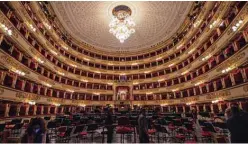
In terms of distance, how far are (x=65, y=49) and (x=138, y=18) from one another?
15269mm

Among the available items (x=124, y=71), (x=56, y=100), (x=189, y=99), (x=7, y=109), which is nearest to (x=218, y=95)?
(x=189, y=99)

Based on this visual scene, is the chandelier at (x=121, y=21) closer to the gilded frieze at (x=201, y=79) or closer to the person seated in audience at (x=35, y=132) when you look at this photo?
the gilded frieze at (x=201, y=79)

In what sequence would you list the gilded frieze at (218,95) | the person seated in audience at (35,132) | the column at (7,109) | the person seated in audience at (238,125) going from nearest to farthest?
the person seated in audience at (238,125)
the person seated in audience at (35,132)
the column at (7,109)
the gilded frieze at (218,95)

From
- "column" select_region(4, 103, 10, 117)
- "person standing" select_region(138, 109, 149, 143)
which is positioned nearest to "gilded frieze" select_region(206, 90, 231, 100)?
"person standing" select_region(138, 109, 149, 143)

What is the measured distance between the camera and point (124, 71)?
35.0 metres

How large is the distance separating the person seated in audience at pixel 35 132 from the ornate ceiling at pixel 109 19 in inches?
794

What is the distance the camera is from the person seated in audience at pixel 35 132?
12.9 feet

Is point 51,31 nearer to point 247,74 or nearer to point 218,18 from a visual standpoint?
point 218,18

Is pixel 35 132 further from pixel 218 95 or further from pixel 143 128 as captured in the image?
pixel 218 95

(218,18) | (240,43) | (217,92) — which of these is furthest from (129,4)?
(217,92)

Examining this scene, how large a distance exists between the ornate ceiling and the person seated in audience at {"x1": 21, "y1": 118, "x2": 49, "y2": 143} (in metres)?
20.2

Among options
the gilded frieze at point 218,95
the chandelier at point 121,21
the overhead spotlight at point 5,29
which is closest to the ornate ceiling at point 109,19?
the chandelier at point 121,21

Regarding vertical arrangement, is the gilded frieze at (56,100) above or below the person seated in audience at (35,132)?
above

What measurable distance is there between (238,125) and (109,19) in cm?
2390
